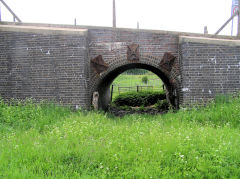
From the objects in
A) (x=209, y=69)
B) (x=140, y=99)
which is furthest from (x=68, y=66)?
(x=140, y=99)

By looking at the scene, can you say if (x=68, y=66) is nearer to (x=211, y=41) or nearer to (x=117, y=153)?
(x=117, y=153)

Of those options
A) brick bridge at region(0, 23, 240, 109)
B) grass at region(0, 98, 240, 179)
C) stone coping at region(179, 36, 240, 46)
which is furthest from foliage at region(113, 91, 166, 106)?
grass at region(0, 98, 240, 179)

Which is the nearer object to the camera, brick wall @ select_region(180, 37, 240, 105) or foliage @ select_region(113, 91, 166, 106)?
brick wall @ select_region(180, 37, 240, 105)

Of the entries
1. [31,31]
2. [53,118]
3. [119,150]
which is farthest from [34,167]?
[31,31]

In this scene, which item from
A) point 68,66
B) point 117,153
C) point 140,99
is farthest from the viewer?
point 140,99

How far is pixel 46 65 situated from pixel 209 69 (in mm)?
5493

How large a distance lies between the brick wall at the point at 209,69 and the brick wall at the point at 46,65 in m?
3.52

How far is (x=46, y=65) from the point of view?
22.6 feet

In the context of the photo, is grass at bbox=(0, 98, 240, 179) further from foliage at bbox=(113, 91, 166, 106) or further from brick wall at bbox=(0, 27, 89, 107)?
foliage at bbox=(113, 91, 166, 106)

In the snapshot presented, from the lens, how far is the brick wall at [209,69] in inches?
269

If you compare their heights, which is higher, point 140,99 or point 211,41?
point 211,41

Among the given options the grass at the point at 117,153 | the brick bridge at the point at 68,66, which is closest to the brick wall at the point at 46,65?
the brick bridge at the point at 68,66

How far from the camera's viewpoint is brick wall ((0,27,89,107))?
6.84 m

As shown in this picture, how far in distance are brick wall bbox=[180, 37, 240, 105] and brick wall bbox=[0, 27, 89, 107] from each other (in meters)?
3.52
